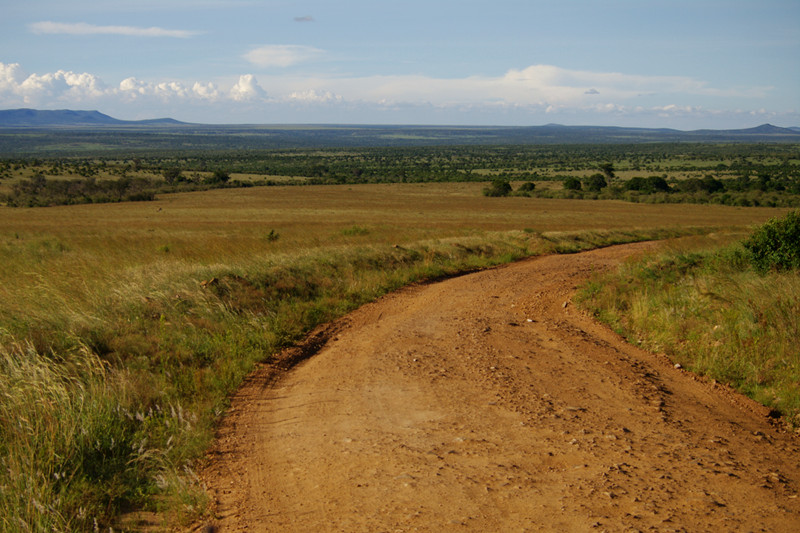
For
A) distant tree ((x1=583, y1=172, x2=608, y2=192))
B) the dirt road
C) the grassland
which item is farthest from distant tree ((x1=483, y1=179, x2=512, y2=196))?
the dirt road

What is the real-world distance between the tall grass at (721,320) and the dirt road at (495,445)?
0.37 meters

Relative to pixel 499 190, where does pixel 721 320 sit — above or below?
above

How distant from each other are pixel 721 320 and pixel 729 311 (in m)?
0.28

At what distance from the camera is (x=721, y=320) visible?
8820 millimetres

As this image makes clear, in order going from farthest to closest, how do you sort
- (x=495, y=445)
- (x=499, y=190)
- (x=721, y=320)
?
(x=499, y=190), (x=721, y=320), (x=495, y=445)

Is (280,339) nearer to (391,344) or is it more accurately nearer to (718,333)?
(391,344)

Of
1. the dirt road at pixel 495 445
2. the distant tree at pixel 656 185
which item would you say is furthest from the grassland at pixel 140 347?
the distant tree at pixel 656 185

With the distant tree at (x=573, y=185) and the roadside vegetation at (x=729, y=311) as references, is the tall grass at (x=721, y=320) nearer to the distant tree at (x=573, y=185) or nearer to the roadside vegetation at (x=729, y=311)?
the roadside vegetation at (x=729, y=311)

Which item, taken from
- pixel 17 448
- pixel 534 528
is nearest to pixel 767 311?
pixel 534 528

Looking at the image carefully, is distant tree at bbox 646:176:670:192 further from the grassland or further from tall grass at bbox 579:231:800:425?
tall grass at bbox 579:231:800:425

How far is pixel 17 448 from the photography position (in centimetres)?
505

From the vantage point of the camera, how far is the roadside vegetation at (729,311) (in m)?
7.39

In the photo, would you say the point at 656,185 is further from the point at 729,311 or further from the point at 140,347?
the point at 140,347

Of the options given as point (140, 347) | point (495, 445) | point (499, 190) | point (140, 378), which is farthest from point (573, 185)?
point (495, 445)
